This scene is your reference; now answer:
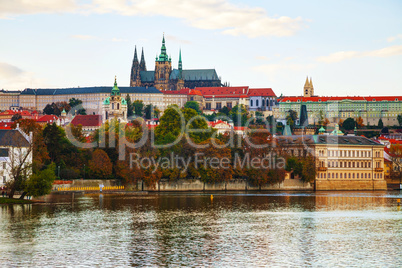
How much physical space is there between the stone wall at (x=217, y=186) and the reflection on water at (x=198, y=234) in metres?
19.4

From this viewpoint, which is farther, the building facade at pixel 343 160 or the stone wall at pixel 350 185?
the building facade at pixel 343 160

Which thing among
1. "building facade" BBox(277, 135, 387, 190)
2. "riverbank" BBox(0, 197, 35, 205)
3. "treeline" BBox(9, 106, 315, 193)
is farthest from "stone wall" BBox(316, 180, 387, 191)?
"riverbank" BBox(0, 197, 35, 205)

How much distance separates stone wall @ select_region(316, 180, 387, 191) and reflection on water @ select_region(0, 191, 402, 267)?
29158mm

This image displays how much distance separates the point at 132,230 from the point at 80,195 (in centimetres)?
3093

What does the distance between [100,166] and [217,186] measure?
52.5ft

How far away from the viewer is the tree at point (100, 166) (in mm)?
78312

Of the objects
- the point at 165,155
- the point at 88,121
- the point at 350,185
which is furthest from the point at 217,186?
the point at 88,121

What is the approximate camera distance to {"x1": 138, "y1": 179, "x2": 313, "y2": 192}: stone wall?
8395 centimetres

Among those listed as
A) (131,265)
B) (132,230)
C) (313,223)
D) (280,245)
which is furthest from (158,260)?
(313,223)

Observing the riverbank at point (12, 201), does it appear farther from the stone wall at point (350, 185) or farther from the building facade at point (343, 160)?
the building facade at point (343, 160)

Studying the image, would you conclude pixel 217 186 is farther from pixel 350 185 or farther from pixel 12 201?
pixel 12 201

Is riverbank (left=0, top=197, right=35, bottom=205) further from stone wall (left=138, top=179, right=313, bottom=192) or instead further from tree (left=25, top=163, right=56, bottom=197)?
stone wall (left=138, top=179, right=313, bottom=192)

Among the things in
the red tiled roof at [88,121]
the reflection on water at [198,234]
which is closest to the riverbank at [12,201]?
the reflection on water at [198,234]

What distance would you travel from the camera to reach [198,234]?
4156 centimetres
